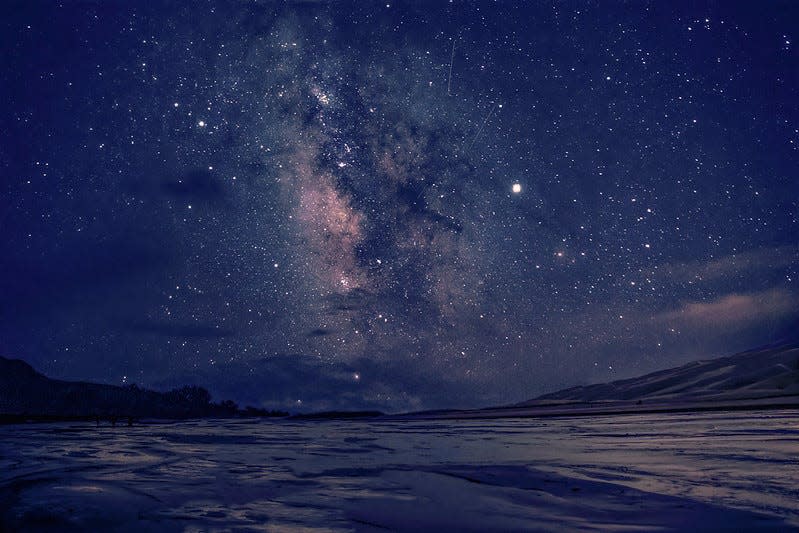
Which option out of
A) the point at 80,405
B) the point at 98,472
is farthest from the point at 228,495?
the point at 80,405

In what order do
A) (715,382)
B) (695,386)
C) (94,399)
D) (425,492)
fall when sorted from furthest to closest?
1. (94,399)
2. (695,386)
3. (715,382)
4. (425,492)

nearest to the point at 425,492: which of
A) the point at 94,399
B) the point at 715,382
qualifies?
the point at 715,382

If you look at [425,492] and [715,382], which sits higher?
[425,492]

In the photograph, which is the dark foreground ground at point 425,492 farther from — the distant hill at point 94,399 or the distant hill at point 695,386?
the distant hill at point 94,399

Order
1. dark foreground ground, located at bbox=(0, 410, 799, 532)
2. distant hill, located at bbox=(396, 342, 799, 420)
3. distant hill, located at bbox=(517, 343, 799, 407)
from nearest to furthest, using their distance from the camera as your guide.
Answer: dark foreground ground, located at bbox=(0, 410, 799, 532)
distant hill, located at bbox=(396, 342, 799, 420)
distant hill, located at bbox=(517, 343, 799, 407)

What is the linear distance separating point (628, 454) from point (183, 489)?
7.28 m

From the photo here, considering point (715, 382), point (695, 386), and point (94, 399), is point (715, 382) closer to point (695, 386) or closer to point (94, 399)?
point (695, 386)

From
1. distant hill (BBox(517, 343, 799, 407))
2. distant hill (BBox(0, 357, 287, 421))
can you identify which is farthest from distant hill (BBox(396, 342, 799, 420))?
distant hill (BBox(0, 357, 287, 421))

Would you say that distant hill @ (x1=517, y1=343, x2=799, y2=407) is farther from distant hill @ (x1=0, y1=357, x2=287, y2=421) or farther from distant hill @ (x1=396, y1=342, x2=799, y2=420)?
distant hill @ (x1=0, y1=357, x2=287, y2=421)

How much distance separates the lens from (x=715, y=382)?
330 feet

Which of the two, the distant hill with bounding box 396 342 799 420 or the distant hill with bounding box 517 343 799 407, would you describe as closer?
the distant hill with bounding box 396 342 799 420

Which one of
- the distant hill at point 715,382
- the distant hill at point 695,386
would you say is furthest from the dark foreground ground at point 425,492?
the distant hill at point 715,382

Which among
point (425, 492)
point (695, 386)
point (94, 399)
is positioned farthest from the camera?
point (94, 399)

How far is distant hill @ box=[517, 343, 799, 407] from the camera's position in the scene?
79.7 meters
